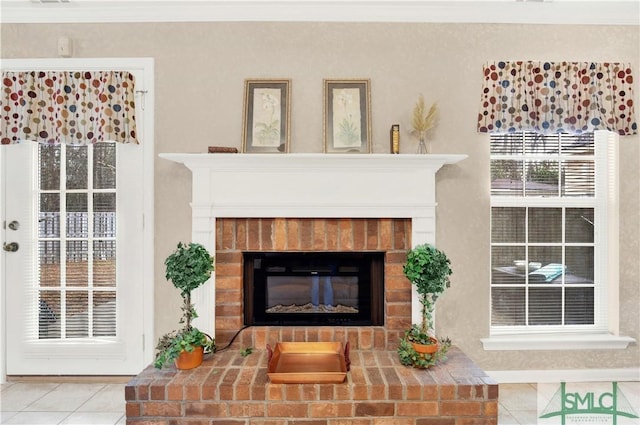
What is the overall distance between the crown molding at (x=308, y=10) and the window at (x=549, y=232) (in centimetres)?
84

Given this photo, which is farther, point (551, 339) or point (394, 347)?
point (551, 339)

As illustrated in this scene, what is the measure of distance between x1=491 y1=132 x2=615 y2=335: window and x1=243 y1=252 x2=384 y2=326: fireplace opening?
925 millimetres

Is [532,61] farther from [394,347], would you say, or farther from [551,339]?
[394,347]

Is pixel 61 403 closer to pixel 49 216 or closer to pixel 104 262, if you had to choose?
pixel 104 262

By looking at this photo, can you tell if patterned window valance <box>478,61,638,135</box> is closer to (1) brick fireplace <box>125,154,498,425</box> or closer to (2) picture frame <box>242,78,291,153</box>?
(1) brick fireplace <box>125,154,498,425</box>

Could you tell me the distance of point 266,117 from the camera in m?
2.66

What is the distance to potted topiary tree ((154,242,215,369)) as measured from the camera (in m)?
2.20

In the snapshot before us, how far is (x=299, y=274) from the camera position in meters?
2.66

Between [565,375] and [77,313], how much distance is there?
11.3 ft

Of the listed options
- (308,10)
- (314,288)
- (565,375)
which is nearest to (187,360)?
(314,288)

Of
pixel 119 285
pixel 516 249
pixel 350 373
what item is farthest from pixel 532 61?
pixel 119 285

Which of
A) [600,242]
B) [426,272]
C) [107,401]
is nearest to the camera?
[426,272]

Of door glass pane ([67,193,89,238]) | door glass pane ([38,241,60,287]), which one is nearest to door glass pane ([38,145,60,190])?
door glass pane ([67,193,89,238])

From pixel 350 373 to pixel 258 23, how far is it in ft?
7.62
